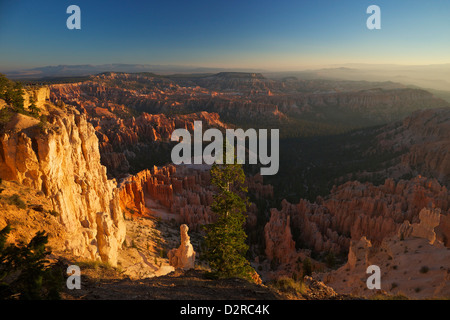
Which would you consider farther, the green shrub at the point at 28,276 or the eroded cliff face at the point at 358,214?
the eroded cliff face at the point at 358,214

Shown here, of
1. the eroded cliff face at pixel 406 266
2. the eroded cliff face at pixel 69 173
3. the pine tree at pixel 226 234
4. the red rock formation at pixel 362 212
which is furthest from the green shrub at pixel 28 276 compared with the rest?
the red rock formation at pixel 362 212

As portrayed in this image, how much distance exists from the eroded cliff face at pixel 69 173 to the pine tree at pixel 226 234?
5.73 metres

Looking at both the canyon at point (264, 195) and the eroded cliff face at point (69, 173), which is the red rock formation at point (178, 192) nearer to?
the canyon at point (264, 195)

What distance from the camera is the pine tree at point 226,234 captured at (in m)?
10.1

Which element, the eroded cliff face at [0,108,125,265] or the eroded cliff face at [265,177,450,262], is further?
the eroded cliff face at [265,177,450,262]

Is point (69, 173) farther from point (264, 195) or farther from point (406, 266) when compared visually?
point (264, 195)

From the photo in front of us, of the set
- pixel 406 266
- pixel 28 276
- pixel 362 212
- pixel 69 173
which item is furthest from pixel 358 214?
pixel 28 276

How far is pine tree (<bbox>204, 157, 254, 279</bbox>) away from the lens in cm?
1013

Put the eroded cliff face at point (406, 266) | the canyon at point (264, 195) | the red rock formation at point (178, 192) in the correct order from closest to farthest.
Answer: the eroded cliff face at point (406, 266)
the canyon at point (264, 195)
the red rock formation at point (178, 192)

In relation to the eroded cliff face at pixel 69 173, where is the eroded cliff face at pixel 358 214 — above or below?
below

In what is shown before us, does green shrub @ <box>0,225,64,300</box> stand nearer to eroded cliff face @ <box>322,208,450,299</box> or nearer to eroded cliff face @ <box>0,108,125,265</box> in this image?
eroded cliff face @ <box>0,108,125,265</box>

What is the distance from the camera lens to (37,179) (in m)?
12.2

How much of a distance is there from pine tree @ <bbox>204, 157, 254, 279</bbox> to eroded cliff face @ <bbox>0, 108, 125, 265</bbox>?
5726 millimetres

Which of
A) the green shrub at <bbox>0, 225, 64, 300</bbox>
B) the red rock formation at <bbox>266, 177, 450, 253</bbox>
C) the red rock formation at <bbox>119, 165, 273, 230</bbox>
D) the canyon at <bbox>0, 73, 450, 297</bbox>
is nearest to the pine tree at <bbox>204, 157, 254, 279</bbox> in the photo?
the canyon at <bbox>0, 73, 450, 297</bbox>
